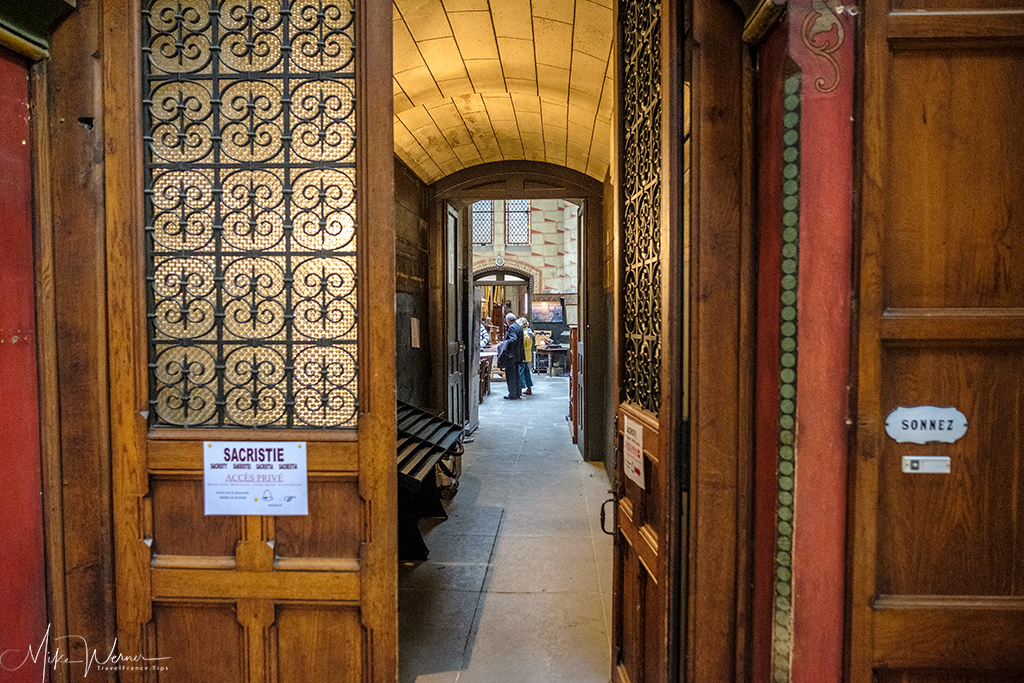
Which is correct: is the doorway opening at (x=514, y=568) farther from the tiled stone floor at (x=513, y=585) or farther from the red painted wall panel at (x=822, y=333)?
the red painted wall panel at (x=822, y=333)

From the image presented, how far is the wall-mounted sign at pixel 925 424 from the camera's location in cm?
120

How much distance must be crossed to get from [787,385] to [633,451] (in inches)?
26.6

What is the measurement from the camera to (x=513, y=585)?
118 inches

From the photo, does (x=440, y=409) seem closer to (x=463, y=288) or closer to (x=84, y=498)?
(x=463, y=288)

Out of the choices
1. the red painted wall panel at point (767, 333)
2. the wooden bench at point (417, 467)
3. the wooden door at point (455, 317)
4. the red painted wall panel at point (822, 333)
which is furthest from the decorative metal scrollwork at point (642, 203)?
the wooden door at point (455, 317)

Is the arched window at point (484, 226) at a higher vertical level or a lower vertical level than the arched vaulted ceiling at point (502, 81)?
higher

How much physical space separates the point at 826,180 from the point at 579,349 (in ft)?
15.7

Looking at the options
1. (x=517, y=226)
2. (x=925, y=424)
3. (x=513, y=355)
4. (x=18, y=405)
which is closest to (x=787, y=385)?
(x=925, y=424)

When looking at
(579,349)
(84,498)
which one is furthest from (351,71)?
(579,349)

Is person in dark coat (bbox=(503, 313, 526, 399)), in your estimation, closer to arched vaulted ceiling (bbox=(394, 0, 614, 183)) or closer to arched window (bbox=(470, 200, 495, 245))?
arched vaulted ceiling (bbox=(394, 0, 614, 183))

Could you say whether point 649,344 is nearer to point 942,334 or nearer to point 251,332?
point 942,334

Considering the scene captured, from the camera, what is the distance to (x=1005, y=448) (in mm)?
1189

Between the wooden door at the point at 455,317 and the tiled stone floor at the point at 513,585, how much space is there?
965 millimetres

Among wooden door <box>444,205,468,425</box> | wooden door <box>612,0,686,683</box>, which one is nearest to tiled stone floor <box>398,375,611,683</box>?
wooden door <box>612,0,686,683</box>
